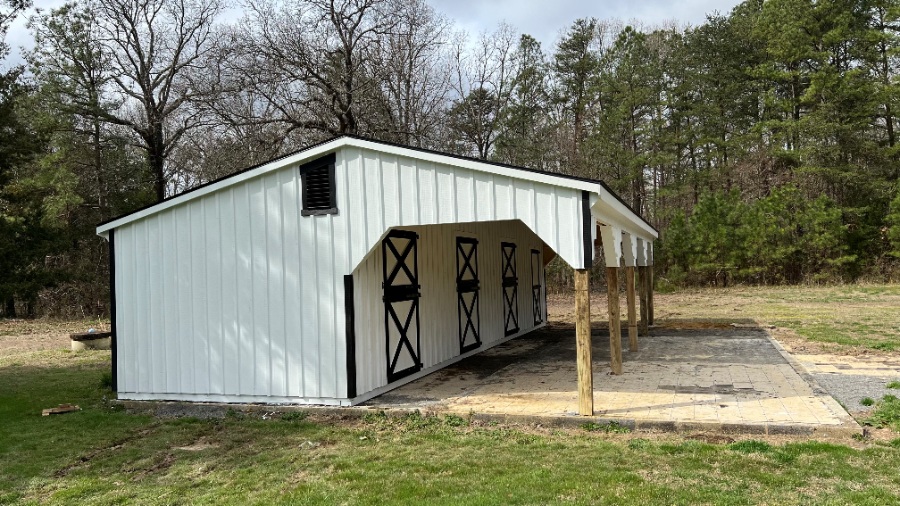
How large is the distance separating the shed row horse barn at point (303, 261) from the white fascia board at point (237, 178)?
0.7 inches

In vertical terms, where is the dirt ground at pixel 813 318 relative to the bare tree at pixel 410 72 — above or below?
below

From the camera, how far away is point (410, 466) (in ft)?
17.3

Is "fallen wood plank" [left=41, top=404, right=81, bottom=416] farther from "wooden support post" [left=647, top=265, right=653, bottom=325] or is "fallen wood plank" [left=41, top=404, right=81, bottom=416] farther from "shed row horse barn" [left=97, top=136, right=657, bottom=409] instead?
"wooden support post" [left=647, top=265, right=653, bottom=325]

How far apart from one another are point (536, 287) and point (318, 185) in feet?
30.4

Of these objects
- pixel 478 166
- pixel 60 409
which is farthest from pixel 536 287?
pixel 60 409

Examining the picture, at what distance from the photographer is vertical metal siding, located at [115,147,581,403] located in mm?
7305

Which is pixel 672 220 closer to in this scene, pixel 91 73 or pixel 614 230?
pixel 614 230

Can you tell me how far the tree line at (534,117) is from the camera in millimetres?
21031

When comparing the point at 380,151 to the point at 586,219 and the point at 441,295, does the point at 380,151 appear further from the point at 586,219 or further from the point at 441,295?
the point at 441,295

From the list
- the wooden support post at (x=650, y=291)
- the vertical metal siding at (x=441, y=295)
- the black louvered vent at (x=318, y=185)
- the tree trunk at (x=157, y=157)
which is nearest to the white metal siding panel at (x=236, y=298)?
the black louvered vent at (x=318, y=185)

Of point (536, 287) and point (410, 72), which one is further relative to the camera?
point (410, 72)

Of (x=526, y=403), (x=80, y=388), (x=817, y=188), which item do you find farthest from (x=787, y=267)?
(x=80, y=388)

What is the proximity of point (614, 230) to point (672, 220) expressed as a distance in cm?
1737

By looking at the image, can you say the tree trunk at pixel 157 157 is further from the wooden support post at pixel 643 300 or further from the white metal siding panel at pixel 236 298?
the wooden support post at pixel 643 300
